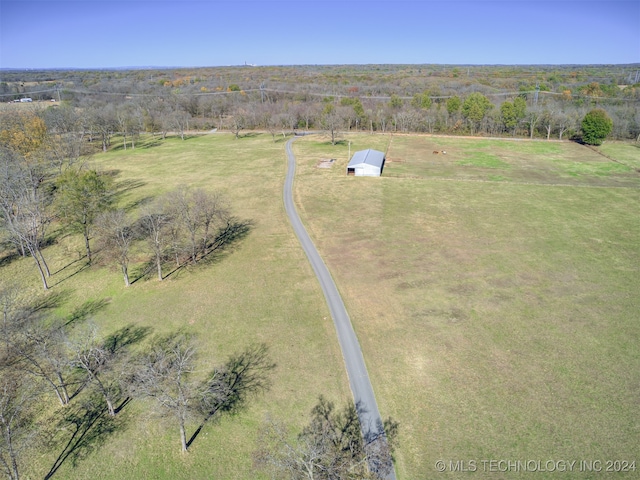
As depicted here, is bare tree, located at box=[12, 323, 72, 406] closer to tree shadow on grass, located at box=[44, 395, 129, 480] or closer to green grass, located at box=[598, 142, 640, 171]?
tree shadow on grass, located at box=[44, 395, 129, 480]

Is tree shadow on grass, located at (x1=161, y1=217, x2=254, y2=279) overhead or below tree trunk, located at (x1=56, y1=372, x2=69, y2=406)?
overhead

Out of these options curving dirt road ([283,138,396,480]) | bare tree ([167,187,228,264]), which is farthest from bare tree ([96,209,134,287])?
curving dirt road ([283,138,396,480])

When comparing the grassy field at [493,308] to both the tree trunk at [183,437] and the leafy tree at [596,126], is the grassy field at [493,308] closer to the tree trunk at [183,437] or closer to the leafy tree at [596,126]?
the tree trunk at [183,437]

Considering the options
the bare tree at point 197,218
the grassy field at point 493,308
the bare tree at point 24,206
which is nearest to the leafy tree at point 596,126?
the grassy field at point 493,308

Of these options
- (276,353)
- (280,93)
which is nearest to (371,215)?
(276,353)

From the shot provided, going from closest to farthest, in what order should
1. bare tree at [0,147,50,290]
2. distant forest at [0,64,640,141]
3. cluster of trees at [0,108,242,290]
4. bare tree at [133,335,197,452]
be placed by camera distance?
bare tree at [133,335,197,452] < bare tree at [0,147,50,290] < cluster of trees at [0,108,242,290] < distant forest at [0,64,640,141]

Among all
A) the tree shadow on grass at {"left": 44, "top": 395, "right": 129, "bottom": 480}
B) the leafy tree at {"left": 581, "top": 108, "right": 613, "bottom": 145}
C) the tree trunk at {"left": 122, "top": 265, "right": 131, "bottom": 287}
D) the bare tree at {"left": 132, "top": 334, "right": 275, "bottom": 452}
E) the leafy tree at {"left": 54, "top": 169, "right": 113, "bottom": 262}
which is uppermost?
the leafy tree at {"left": 581, "top": 108, "right": 613, "bottom": 145}
